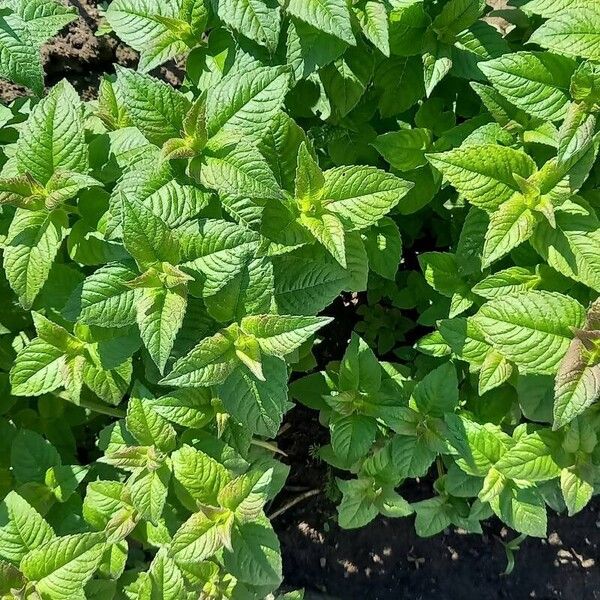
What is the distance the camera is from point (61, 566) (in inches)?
70.6

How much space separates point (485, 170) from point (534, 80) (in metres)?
0.26

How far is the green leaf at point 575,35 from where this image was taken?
1.69 metres

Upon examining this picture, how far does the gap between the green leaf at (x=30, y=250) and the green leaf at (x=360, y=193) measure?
700 millimetres

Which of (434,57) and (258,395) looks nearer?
(258,395)

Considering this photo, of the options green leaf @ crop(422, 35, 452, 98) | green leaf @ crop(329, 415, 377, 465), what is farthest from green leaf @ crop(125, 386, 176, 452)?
green leaf @ crop(422, 35, 452, 98)

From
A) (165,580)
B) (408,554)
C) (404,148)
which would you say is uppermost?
(404,148)

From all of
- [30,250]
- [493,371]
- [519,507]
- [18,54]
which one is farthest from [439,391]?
[18,54]

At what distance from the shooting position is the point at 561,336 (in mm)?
1780

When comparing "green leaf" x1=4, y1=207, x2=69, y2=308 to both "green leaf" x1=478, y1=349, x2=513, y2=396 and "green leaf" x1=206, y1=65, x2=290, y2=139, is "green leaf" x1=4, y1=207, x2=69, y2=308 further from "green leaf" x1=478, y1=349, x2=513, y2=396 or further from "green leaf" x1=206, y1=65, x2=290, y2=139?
"green leaf" x1=478, y1=349, x2=513, y2=396

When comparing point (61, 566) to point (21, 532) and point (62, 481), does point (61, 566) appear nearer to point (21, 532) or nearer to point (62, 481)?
point (21, 532)

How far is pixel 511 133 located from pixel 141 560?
183 cm

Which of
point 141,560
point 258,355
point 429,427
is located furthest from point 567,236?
point 141,560

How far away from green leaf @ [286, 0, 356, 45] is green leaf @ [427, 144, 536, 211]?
37 cm

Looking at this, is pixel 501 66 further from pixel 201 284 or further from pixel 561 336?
pixel 201 284
